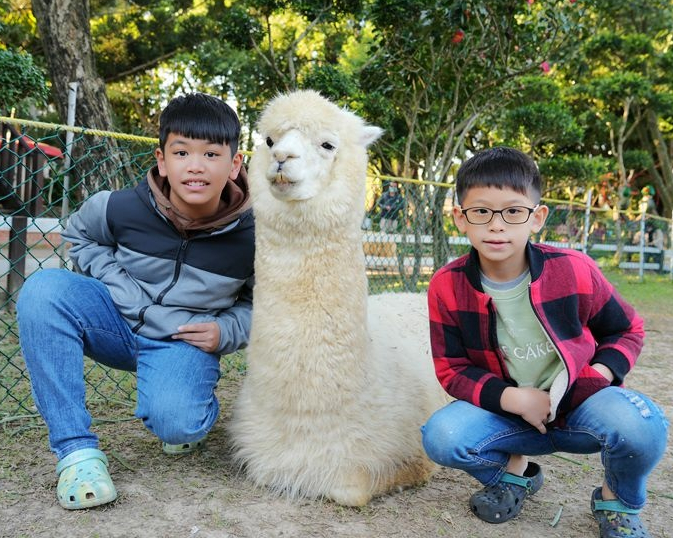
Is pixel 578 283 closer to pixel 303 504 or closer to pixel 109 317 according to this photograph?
pixel 303 504

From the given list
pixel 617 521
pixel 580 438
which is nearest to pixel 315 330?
pixel 580 438

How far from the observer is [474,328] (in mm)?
1840

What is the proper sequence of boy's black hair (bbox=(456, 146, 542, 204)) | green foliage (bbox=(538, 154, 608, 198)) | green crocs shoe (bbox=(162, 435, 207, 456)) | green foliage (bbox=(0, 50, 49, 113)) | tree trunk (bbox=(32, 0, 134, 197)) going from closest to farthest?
boy's black hair (bbox=(456, 146, 542, 204)) → green crocs shoe (bbox=(162, 435, 207, 456)) → tree trunk (bbox=(32, 0, 134, 197)) → green foliage (bbox=(0, 50, 49, 113)) → green foliage (bbox=(538, 154, 608, 198))

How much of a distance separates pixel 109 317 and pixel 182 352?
268 mm

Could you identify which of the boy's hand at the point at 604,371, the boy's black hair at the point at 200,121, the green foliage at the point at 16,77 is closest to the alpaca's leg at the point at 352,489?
the boy's hand at the point at 604,371

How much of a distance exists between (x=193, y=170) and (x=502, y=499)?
4.44 feet

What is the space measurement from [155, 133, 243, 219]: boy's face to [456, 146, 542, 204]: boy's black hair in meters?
0.79

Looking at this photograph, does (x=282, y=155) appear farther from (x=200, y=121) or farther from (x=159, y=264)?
(x=159, y=264)

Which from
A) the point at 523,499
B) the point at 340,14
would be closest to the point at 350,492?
the point at 523,499

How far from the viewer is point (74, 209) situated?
302 cm

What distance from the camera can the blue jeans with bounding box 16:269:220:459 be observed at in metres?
1.84

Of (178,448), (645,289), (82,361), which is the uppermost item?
(82,361)

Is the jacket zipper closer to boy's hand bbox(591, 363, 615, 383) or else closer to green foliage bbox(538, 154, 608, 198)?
boy's hand bbox(591, 363, 615, 383)

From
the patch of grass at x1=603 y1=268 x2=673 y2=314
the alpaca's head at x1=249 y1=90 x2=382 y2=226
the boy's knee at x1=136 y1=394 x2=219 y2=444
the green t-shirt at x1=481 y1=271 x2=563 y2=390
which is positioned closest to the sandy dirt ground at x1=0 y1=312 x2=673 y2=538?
the boy's knee at x1=136 y1=394 x2=219 y2=444
